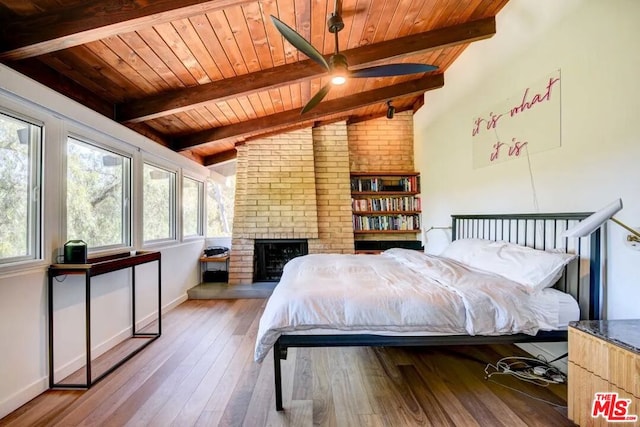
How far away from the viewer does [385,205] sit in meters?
4.96

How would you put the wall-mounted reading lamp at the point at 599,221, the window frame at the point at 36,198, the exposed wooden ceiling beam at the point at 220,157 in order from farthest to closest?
the exposed wooden ceiling beam at the point at 220,157
the window frame at the point at 36,198
the wall-mounted reading lamp at the point at 599,221

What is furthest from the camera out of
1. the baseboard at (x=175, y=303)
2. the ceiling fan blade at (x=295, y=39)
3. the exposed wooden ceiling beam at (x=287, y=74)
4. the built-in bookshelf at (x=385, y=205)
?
the built-in bookshelf at (x=385, y=205)

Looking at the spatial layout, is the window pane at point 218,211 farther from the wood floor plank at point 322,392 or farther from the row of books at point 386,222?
the wood floor plank at point 322,392

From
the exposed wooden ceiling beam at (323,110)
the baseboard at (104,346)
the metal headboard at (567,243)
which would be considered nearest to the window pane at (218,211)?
the exposed wooden ceiling beam at (323,110)

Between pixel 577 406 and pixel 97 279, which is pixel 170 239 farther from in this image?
pixel 577 406

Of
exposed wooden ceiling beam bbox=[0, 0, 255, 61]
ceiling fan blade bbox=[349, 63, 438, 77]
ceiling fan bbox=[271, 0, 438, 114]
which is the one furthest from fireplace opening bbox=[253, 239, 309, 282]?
exposed wooden ceiling beam bbox=[0, 0, 255, 61]

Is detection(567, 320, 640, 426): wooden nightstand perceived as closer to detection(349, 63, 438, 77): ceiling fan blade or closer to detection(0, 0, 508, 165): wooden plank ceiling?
detection(349, 63, 438, 77): ceiling fan blade

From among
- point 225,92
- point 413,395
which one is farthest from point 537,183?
point 225,92

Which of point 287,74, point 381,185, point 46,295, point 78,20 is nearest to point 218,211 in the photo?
point 381,185

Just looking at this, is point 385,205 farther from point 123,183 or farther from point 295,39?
point 123,183

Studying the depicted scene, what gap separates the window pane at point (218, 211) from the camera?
5303 mm

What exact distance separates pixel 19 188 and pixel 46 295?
75cm

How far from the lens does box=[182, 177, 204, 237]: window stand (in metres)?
4.57

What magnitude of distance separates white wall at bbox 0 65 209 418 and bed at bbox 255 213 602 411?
1557 millimetres
